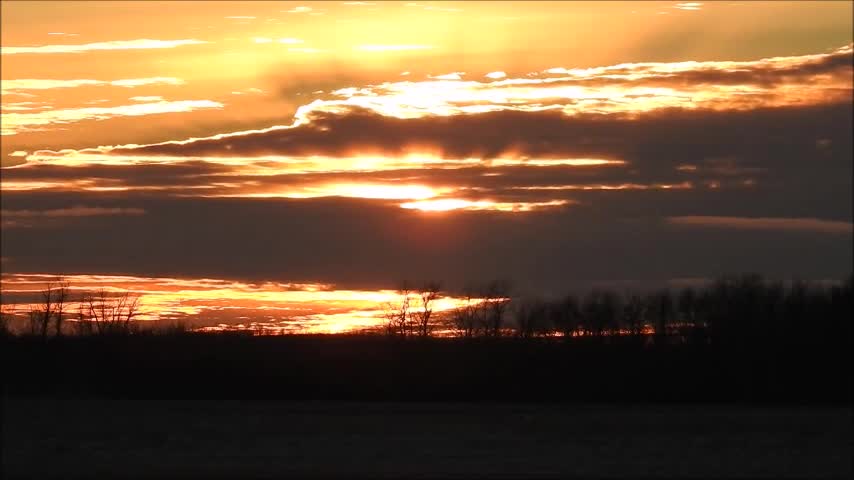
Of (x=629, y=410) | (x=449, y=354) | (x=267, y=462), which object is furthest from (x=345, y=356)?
(x=267, y=462)

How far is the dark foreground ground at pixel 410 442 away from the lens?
35312mm

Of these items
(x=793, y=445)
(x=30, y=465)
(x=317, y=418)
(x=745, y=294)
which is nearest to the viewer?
(x=30, y=465)

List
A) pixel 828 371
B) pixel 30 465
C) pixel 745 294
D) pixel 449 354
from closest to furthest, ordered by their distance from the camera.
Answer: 1. pixel 30 465
2. pixel 828 371
3. pixel 449 354
4. pixel 745 294

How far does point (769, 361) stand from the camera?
82375 mm

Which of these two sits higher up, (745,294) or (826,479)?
(745,294)

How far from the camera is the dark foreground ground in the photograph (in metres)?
35.3

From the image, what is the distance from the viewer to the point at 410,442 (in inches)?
1727

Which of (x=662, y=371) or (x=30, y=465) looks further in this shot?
(x=662, y=371)

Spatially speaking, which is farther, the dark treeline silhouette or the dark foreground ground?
the dark treeline silhouette

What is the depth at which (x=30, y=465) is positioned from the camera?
34.9 metres

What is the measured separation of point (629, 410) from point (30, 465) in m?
39.3

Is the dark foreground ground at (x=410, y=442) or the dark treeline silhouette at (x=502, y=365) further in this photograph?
the dark treeline silhouette at (x=502, y=365)

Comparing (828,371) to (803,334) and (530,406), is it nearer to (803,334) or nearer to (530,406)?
(803,334)

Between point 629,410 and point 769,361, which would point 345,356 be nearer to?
point 629,410
